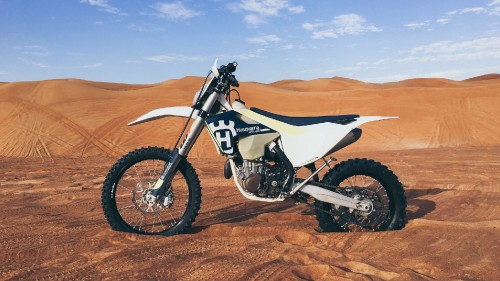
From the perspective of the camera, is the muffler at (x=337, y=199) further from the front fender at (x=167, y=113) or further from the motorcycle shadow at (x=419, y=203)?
the front fender at (x=167, y=113)

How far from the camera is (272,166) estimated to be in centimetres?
415

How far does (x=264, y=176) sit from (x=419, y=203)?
8.61 ft

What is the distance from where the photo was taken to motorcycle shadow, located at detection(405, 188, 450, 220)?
5012 mm

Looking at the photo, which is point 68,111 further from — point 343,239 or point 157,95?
point 343,239

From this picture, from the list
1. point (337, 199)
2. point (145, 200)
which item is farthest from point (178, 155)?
point (337, 199)

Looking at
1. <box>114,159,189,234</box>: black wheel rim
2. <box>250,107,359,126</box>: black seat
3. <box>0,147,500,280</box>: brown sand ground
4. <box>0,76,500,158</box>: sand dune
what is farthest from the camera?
<box>0,76,500,158</box>: sand dune

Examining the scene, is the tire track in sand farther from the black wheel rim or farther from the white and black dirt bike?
the white and black dirt bike

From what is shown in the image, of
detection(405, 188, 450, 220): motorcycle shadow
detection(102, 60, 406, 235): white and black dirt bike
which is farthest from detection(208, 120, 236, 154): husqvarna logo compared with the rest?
detection(405, 188, 450, 220): motorcycle shadow

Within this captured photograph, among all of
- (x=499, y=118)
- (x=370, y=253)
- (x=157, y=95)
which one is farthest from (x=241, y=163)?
(x=157, y=95)

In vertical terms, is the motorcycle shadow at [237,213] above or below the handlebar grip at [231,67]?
below

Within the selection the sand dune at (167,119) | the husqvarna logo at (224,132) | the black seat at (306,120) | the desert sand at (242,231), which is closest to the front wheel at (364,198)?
the desert sand at (242,231)

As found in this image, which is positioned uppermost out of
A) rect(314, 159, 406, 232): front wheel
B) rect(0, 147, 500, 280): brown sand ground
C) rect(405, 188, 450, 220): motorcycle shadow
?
rect(314, 159, 406, 232): front wheel

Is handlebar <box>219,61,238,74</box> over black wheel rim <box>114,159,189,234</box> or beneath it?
over

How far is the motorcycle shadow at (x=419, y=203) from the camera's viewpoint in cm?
501
